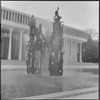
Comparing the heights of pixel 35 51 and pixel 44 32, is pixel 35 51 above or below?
below

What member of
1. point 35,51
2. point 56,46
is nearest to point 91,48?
point 56,46

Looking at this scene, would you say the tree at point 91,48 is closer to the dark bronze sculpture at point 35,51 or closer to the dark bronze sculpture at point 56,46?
the dark bronze sculpture at point 56,46

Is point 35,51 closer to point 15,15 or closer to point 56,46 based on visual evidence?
point 56,46

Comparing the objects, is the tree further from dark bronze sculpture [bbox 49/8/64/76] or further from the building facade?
dark bronze sculpture [bbox 49/8/64/76]

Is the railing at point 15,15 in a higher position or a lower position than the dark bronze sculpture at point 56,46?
higher

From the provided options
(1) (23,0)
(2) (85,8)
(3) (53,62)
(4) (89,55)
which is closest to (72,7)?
(2) (85,8)

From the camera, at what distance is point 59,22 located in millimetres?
9984

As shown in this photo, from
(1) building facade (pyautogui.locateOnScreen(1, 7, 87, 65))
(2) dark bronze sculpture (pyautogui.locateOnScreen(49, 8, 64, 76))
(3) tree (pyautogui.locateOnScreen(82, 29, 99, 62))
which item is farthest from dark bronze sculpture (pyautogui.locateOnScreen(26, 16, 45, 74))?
(3) tree (pyautogui.locateOnScreen(82, 29, 99, 62))

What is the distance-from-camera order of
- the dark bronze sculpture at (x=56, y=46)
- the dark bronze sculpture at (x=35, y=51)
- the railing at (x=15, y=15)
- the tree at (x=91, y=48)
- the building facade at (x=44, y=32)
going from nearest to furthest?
the tree at (x=91, y=48), the railing at (x=15, y=15), the building facade at (x=44, y=32), the dark bronze sculpture at (x=56, y=46), the dark bronze sculpture at (x=35, y=51)

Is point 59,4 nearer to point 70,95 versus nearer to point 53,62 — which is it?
point 70,95

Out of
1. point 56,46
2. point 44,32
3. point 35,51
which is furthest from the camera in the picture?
point 44,32

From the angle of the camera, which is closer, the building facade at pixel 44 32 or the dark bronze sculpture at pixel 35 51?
the building facade at pixel 44 32

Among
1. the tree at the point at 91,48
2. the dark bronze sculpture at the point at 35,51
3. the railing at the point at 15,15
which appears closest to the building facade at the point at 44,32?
the railing at the point at 15,15

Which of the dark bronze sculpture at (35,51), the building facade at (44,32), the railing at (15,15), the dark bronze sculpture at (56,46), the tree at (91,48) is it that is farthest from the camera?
the dark bronze sculpture at (35,51)
